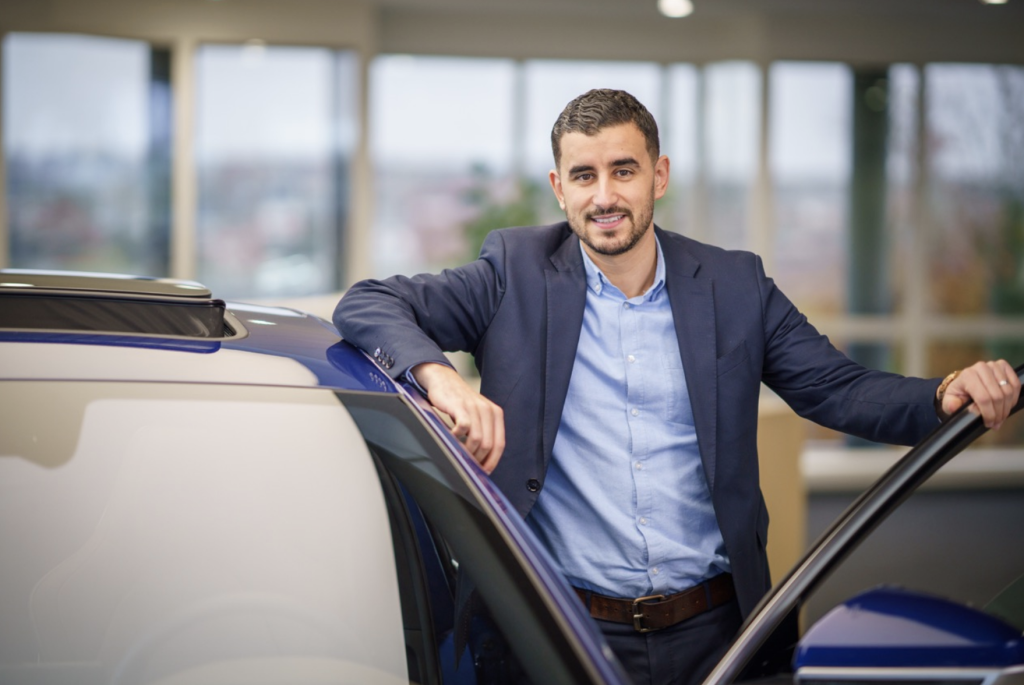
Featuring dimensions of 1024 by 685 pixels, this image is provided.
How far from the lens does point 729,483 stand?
177 centimetres

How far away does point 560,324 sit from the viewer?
1798 millimetres

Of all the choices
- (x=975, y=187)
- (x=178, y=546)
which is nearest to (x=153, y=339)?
(x=178, y=546)

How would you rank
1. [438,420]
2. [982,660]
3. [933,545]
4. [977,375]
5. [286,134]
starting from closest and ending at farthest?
[982,660], [438,420], [977,375], [933,545], [286,134]

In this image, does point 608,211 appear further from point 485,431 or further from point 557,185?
point 485,431

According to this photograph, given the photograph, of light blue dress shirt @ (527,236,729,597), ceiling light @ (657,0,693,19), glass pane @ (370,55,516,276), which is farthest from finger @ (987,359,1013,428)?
glass pane @ (370,55,516,276)

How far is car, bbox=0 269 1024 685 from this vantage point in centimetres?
112

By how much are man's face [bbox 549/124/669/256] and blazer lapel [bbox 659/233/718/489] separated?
4.2 inches

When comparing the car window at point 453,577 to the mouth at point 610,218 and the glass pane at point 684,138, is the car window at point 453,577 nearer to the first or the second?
the mouth at point 610,218

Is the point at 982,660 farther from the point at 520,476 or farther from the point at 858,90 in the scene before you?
the point at 858,90

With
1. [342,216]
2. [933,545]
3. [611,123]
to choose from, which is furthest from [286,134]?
[611,123]

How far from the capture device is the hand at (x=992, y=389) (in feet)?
4.66

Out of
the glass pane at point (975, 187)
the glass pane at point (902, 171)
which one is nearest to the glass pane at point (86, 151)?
the glass pane at point (902, 171)

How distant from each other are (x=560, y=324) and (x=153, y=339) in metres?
0.75

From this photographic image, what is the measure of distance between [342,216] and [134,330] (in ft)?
20.6
